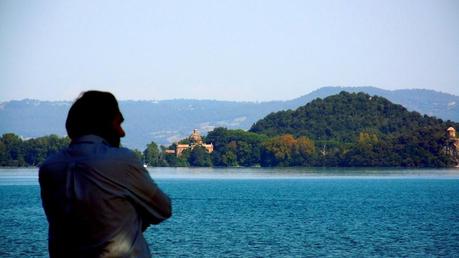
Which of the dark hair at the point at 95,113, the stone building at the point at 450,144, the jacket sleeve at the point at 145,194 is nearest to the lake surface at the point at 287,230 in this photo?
the dark hair at the point at 95,113

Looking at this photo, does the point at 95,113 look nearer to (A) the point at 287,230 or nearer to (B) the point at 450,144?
(A) the point at 287,230

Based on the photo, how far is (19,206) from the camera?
75.9 meters

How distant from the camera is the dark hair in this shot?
4.31 metres

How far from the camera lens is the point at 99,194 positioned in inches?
163

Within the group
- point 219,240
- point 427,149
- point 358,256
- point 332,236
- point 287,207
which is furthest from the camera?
point 427,149

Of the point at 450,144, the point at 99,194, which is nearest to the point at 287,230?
the point at 99,194

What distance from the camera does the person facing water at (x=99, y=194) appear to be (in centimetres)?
411

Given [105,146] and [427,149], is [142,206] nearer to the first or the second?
[105,146]

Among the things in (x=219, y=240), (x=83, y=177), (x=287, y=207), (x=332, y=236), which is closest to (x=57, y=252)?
(x=83, y=177)

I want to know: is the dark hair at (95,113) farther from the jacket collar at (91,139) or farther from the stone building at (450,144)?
the stone building at (450,144)

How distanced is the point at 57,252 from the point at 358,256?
31.0 m

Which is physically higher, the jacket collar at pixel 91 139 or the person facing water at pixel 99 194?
the jacket collar at pixel 91 139

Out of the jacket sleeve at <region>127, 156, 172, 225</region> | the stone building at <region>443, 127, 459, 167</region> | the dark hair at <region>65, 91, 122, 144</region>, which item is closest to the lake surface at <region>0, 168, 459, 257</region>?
the dark hair at <region>65, 91, 122, 144</region>

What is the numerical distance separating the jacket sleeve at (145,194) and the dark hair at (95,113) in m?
0.24
